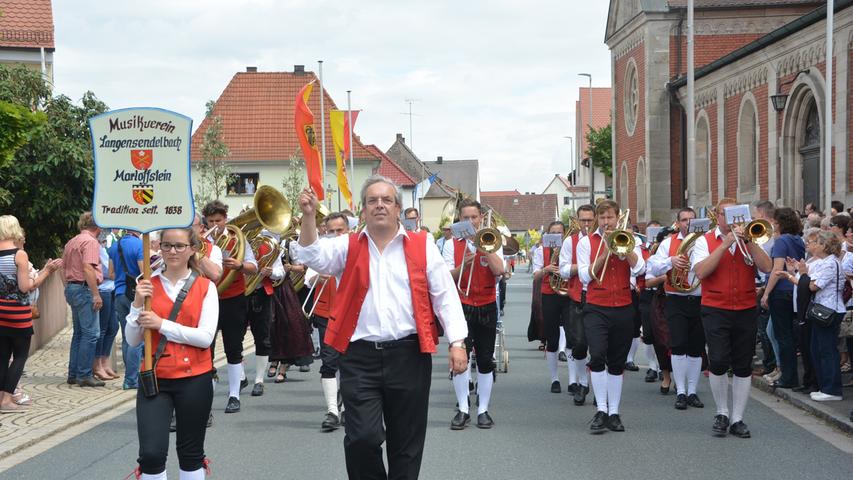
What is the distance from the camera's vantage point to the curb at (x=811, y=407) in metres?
9.27

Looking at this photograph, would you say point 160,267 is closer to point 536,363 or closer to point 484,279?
point 484,279

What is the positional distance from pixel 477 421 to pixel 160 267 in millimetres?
4374

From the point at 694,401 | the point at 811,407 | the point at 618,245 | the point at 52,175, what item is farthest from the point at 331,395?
the point at 52,175

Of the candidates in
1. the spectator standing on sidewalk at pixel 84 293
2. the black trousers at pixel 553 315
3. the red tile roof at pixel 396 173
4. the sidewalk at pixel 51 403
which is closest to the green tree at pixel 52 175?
the sidewalk at pixel 51 403

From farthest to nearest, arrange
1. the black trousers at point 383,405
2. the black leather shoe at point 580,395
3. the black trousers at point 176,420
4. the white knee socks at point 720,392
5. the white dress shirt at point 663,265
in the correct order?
the black leather shoe at point 580,395
the white dress shirt at point 663,265
the white knee socks at point 720,392
the black trousers at point 176,420
the black trousers at point 383,405

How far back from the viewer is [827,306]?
1076cm

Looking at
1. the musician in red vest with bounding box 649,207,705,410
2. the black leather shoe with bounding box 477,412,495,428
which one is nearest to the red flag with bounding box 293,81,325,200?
the black leather shoe with bounding box 477,412,495,428

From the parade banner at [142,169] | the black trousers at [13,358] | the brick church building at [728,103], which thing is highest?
the brick church building at [728,103]

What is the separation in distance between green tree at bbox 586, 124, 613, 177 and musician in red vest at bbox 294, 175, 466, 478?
56.2 metres

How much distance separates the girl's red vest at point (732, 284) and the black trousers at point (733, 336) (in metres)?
0.06

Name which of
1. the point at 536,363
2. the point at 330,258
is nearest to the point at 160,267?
the point at 330,258

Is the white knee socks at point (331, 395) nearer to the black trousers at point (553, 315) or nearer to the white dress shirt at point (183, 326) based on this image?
the black trousers at point (553, 315)

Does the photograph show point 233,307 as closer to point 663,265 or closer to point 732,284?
point 663,265

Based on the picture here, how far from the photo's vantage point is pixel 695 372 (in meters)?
10.8
